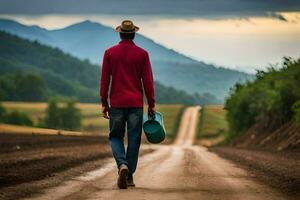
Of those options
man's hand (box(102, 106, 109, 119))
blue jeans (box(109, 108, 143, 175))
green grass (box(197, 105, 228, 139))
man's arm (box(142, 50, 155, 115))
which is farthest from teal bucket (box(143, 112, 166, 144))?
green grass (box(197, 105, 228, 139))

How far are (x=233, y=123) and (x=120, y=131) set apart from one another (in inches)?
2209

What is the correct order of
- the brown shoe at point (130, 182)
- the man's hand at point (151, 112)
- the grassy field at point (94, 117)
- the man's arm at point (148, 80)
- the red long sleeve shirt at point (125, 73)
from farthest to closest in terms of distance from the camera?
the grassy field at point (94, 117) → the man's hand at point (151, 112) → the man's arm at point (148, 80) → the red long sleeve shirt at point (125, 73) → the brown shoe at point (130, 182)

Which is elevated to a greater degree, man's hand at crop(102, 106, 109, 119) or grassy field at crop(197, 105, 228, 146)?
man's hand at crop(102, 106, 109, 119)

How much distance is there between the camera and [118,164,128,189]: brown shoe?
13285mm

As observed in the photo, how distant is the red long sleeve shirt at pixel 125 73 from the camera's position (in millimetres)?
13938

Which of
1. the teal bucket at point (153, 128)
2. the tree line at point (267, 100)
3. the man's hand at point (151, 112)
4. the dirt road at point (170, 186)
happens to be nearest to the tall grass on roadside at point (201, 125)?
the tree line at point (267, 100)

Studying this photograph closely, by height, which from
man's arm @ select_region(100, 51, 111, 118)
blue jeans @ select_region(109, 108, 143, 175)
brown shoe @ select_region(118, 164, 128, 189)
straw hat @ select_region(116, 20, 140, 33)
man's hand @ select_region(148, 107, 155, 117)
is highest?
straw hat @ select_region(116, 20, 140, 33)

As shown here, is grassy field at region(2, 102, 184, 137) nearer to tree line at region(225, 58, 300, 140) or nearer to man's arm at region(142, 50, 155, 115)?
tree line at region(225, 58, 300, 140)

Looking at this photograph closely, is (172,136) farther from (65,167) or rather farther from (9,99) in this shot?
(65,167)

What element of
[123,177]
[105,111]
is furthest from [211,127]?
[123,177]

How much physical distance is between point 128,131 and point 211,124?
107988 mm

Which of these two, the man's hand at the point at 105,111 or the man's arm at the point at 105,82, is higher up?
the man's arm at the point at 105,82

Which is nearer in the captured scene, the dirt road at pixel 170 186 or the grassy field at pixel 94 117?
the dirt road at pixel 170 186

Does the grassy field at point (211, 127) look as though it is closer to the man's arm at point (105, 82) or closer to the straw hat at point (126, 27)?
the man's arm at point (105, 82)
